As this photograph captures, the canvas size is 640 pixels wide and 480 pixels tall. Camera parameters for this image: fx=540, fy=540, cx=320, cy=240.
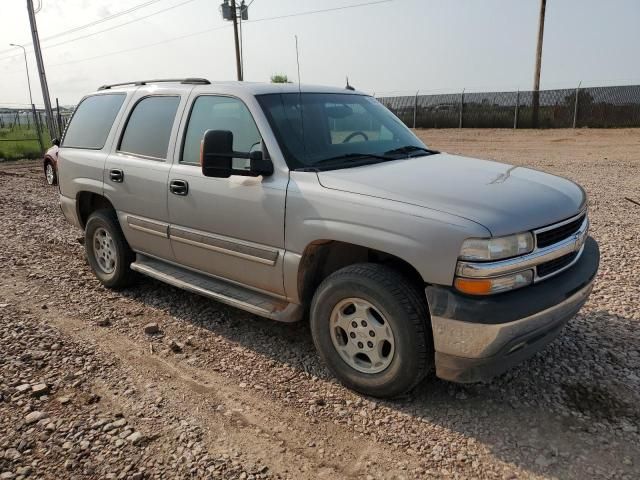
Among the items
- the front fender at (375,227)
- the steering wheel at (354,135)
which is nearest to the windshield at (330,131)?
the steering wheel at (354,135)

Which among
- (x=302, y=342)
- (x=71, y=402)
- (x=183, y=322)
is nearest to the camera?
(x=71, y=402)

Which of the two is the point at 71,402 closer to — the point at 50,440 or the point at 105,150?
the point at 50,440

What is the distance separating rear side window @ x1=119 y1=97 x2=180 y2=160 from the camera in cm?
447

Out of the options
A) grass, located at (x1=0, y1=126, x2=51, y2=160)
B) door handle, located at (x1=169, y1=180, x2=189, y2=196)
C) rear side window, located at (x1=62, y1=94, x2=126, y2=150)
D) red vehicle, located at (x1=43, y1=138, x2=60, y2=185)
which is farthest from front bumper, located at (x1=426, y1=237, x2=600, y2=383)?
grass, located at (x1=0, y1=126, x2=51, y2=160)

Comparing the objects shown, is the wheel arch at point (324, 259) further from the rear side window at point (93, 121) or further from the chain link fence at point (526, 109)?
the chain link fence at point (526, 109)

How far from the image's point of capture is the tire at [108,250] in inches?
199

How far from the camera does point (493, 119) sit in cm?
2839

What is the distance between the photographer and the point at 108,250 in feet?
17.4

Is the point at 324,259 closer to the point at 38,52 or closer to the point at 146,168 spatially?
the point at 146,168

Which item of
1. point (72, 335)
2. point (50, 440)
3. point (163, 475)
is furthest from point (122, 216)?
point (163, 475)

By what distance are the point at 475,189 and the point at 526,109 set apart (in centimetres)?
2688

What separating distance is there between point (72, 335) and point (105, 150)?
1767mm

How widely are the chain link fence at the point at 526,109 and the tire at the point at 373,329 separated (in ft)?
86.7

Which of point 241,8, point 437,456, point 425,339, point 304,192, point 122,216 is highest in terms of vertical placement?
point 241,8
